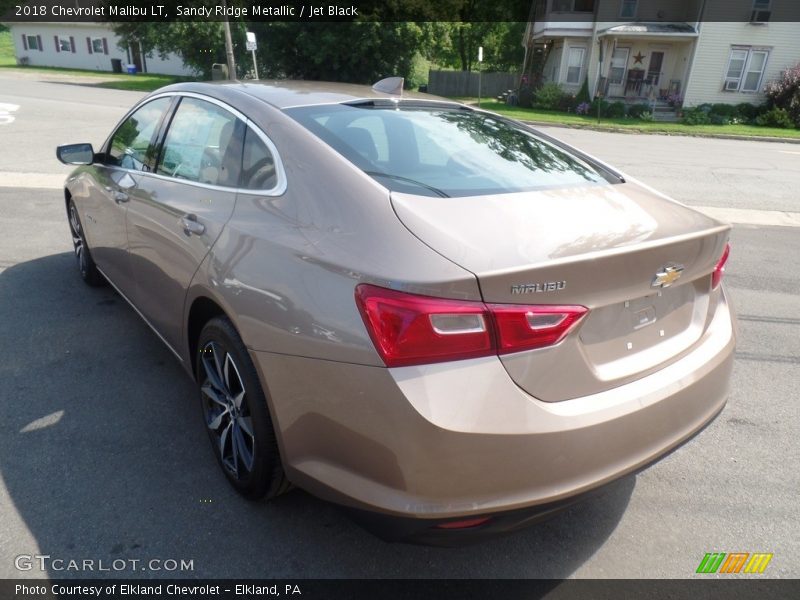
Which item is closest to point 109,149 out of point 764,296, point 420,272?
point 420,272

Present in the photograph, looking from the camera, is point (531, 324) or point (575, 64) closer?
point (531, 324)

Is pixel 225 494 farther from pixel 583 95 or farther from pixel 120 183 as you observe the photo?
pixel 583 95

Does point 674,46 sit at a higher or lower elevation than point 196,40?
higher

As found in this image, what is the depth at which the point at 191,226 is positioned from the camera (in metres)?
2.65

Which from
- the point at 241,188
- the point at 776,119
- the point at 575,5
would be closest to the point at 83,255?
the point at 241,188

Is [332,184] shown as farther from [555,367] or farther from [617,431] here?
[617,431]

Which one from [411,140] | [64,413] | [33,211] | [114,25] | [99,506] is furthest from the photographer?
[114,25]

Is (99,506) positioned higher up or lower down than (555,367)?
lower down

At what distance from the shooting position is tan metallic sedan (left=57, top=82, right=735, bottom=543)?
5.69 feet

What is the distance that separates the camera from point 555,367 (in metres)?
1.82

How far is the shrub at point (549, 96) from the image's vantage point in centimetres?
2836

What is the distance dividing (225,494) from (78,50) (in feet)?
191

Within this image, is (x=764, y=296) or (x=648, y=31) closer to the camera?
(x=764, y=296)

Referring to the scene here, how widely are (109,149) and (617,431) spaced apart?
12.5 feet
